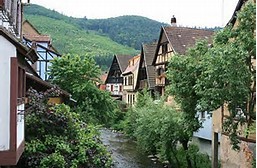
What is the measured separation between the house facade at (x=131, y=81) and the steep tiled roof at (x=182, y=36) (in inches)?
502

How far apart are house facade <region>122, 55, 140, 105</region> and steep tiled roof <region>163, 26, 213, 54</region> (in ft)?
41.8

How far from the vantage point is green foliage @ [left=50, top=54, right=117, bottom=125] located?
83.5ft

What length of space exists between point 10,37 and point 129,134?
2976 cm

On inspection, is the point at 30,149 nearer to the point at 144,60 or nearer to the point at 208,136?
the point at 208,136

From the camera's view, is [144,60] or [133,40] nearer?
[144,60]

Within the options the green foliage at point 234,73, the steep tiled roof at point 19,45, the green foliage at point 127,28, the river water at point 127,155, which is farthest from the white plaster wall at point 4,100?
the green foliage at point 127,28

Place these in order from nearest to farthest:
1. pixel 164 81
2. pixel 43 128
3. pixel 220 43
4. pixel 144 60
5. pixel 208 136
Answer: pixel 43 128, pixel 220 43, pixel 208 136, pixel 164 81, pixel 144 60

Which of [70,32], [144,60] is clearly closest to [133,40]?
[70,32]

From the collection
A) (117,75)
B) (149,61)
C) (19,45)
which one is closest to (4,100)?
(19,45)

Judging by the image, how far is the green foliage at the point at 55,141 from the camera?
11797 mm

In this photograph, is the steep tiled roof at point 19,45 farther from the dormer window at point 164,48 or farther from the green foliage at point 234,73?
the dormer window at point 164,48

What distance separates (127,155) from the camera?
94.1ft

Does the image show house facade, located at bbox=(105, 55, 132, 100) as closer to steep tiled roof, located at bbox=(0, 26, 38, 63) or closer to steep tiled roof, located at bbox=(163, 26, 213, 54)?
steep tiled roof, located at bbox=(163, 26, 213, 54)

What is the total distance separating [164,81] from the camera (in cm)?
3756
